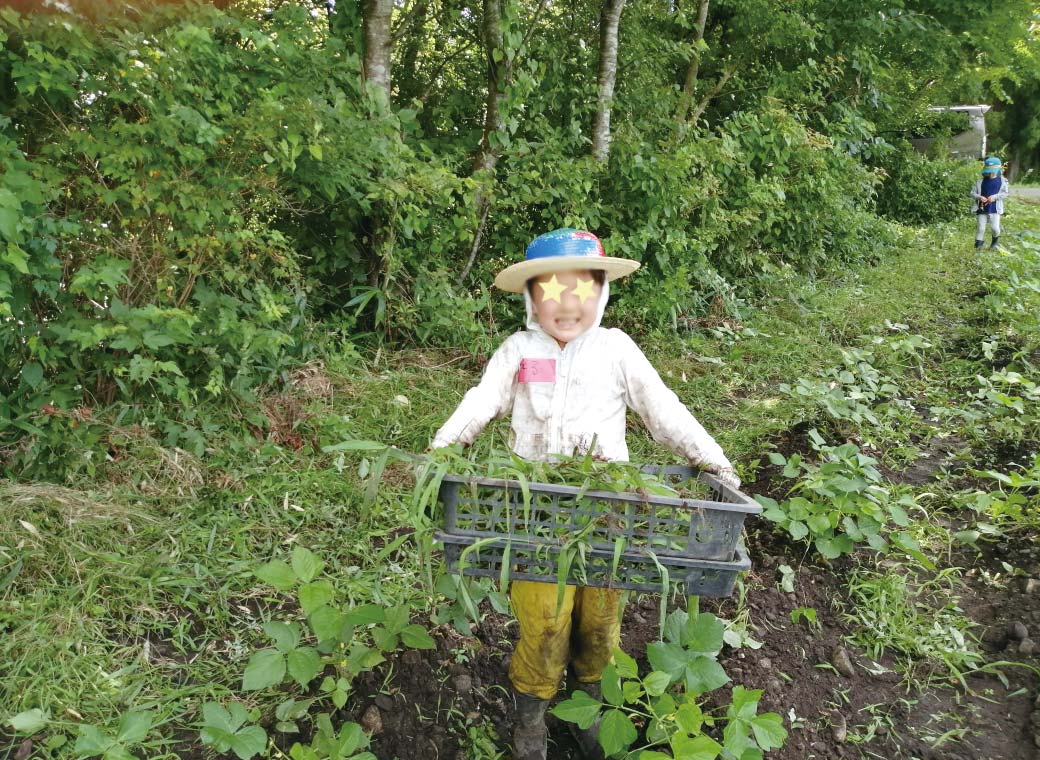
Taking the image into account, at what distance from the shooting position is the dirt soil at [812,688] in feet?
7.54

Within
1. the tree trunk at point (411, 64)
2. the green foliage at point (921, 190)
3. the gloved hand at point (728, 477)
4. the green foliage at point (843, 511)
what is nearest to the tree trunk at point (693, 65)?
the tree trunk at point (411, 64)

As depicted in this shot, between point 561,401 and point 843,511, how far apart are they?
4.89ft

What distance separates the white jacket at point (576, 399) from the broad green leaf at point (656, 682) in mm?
621

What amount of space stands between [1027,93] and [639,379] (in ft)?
108

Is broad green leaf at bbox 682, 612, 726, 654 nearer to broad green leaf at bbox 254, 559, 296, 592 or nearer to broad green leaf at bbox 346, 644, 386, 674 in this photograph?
broad green leaf at bbox 346, 644, 386, 674

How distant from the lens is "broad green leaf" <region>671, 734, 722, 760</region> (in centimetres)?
188

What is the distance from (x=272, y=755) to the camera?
2152 mm

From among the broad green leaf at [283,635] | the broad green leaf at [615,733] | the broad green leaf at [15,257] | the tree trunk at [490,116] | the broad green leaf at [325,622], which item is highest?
the tree trunk at [490,116]

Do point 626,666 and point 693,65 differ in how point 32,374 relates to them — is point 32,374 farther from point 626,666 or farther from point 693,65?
point 693,65

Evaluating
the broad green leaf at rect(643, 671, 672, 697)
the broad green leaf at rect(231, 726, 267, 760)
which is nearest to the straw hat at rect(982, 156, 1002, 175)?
the broad green leaf at rect(643, 671, 672, 697)

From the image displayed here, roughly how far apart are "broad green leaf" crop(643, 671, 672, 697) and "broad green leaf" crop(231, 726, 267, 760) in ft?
3.42

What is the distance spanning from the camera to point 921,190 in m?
12.9

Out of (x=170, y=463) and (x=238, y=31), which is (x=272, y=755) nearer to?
(x=170, y=463)

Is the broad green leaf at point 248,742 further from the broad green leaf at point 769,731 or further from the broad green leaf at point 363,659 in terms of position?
the broad green leaf at point 769,731
